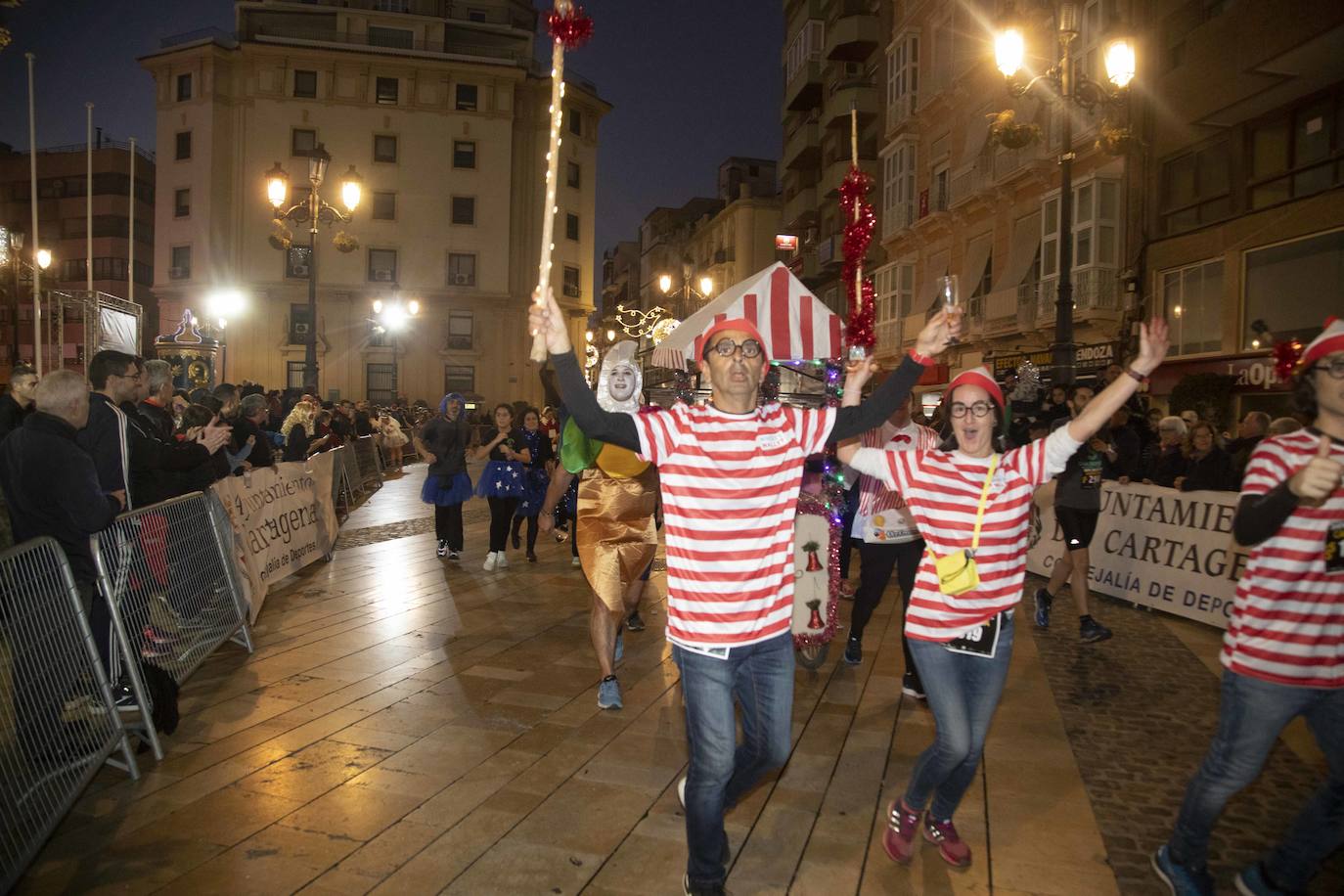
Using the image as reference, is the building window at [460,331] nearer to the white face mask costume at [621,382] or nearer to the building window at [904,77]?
the building window at [904,77]

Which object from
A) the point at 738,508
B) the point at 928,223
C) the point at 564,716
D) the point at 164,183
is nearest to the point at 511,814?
the point at 564,716

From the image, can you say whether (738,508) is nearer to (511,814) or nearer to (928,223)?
(511,814)

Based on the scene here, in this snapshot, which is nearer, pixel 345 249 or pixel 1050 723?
pixel 1050 723

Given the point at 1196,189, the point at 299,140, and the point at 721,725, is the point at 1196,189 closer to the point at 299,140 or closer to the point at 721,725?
the point at 721,725

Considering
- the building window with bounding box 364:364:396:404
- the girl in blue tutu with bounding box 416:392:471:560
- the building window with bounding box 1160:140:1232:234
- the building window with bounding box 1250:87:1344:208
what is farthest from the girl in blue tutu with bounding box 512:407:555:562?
the building window with bounding box 364:364:396:404

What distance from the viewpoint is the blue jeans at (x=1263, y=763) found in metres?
3.10

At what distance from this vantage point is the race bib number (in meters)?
3.47

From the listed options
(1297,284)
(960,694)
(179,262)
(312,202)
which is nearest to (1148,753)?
(960,694)

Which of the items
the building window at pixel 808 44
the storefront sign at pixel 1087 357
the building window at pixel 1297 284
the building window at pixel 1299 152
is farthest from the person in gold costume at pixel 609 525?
the building window at pixel 808 44

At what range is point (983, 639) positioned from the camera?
3477 millimetres

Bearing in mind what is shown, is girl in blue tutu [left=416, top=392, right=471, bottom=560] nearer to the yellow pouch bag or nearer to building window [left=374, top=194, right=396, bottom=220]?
the yellow pouch bag

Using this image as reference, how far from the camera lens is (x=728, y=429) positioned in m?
3.14

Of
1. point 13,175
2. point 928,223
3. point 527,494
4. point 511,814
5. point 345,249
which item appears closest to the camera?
point 511,814

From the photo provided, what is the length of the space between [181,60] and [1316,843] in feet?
170
